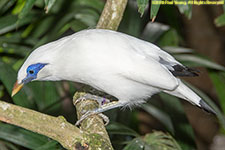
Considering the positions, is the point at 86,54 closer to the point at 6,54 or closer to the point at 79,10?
the point at 79,10

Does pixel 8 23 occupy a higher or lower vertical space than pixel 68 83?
higher

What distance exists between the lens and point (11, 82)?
6.89 ft

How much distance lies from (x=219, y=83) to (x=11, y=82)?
125 cm

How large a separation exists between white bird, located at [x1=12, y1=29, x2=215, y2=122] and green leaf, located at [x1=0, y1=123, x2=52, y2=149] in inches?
10.1

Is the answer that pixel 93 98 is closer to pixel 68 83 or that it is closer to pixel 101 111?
pixel 101 111

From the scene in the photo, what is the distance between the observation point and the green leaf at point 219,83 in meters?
2.32

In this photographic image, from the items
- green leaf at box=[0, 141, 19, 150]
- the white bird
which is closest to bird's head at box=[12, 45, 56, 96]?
the white bird

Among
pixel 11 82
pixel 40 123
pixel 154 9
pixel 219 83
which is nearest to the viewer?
pixel 40 123

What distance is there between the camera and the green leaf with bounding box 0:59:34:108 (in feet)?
6.86

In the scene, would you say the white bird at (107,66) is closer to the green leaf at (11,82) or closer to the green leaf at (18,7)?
the green leaf at (11,82)

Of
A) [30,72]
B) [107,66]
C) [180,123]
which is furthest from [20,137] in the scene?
[180,123]

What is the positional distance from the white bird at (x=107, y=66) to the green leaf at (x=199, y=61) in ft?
1.64

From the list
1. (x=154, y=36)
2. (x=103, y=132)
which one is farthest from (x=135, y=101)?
(x=154, y=36)

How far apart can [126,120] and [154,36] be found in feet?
2.02
